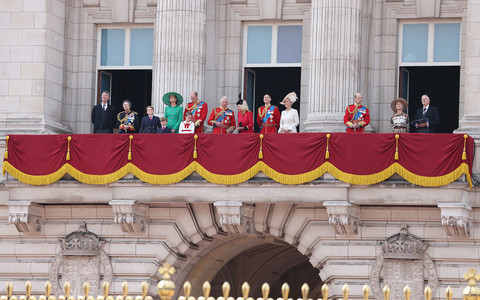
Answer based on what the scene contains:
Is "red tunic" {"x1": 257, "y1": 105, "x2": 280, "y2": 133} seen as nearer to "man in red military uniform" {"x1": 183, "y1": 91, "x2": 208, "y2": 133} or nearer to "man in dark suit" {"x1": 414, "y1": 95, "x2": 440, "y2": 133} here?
"man in red military uniform" {"x1": 183, "y1": 91, "x2": 208, "y2": 133}

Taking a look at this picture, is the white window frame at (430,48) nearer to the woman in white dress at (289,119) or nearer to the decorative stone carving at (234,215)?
the woman in white dress at (289,119)

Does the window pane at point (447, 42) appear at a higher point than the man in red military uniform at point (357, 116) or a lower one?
higher

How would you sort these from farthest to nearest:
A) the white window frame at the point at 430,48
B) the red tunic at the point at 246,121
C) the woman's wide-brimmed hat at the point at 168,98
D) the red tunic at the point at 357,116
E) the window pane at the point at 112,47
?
the window pane at the point at 112,47 → the white window frame at the point at 430,48 → the woman's wide-brimmed hat at the point at 168,98 → the red tunic at the point at 246,121 → the red tunic at the point at 357,116

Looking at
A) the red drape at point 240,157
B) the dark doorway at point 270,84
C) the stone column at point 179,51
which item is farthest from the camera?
the dark doorway at point 270,84

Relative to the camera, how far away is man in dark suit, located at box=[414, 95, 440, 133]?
121ft

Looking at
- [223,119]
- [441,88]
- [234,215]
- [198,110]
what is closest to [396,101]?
[441,88]

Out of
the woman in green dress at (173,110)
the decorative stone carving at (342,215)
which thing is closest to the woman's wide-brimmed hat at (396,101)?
the decorative stone carving at (342,215)

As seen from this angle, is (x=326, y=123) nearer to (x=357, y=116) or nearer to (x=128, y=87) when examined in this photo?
(x=357, y=116)

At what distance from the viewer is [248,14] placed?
1630 inches

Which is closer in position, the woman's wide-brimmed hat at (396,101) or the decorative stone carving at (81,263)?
the woman's wide-brimmed hat at (396,101)

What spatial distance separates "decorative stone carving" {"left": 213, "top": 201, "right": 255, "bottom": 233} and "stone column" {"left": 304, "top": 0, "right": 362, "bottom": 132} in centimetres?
330

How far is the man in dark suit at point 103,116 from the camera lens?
40156mm

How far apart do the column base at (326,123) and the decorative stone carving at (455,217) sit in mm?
4317

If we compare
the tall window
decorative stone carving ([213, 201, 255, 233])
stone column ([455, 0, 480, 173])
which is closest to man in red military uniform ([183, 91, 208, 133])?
decorative stone carving ([213, 201, 255, 233])
